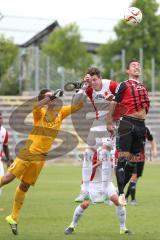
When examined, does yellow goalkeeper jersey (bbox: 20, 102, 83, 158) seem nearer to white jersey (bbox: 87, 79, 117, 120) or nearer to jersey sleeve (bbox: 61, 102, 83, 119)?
jersey sleeve (bbox: 61, 102, 83, 119)

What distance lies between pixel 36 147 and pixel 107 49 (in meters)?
41.7

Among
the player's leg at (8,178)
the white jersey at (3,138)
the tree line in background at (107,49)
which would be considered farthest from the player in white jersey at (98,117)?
the tree line in background at (107,49)

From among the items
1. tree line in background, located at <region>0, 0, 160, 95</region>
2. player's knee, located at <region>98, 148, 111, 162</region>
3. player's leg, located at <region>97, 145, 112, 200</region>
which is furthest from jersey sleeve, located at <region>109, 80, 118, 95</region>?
tree line in background, located at <region>0, 0, 160, 95</region>

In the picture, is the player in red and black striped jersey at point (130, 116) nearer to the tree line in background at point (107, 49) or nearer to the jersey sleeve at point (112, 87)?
the jersey sleeve at point (112, 87)

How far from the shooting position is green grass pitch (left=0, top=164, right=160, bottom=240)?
12.4m

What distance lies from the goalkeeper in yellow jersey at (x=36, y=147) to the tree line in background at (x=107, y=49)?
34.4m

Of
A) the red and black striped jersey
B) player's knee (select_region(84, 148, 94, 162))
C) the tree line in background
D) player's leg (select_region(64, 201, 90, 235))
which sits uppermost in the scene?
the tree line in background

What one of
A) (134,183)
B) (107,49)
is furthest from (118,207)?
(107,49)

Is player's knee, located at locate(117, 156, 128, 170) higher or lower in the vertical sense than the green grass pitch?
higher

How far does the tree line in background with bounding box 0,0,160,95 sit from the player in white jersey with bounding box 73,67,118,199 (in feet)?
113

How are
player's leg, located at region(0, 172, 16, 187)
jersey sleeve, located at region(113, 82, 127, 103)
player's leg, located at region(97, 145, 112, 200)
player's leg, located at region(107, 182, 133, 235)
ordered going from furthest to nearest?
player's leg, located at region(0, 172, 16, 187), jersey sleeve, located at region(113, 82, 127, 103), player's leg, located at region(97, 145, 112, 200), player's leg, located at region(107, 182, 133, 235)

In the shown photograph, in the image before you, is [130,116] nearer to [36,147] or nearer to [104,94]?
[104,94]

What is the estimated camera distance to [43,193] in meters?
21.5

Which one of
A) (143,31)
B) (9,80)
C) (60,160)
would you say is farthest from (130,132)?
(143,31)
